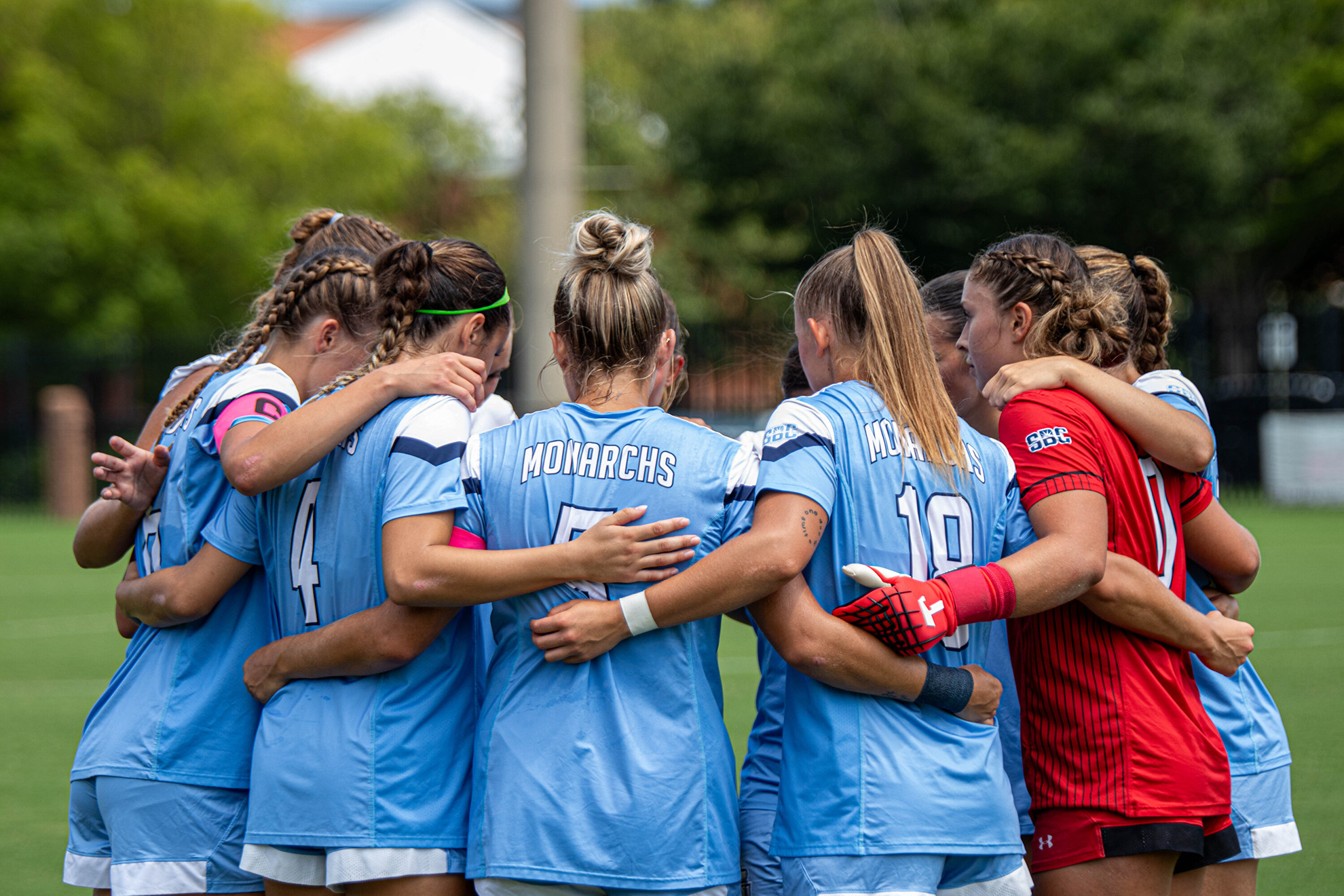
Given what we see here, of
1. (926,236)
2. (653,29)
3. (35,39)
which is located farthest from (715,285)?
(35,39)

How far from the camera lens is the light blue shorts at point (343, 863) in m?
2.46

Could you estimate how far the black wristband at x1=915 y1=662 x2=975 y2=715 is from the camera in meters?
2.47

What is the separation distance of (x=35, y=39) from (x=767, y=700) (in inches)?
1203

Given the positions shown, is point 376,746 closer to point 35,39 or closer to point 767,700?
point 767,700

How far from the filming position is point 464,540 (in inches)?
98.1

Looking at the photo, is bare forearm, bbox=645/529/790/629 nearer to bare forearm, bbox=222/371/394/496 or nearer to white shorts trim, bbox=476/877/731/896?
white shorts trim, bbox=476/877/731/896

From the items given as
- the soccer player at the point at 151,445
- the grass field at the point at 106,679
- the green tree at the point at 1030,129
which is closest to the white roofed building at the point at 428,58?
the green tree at the point at 1030,129

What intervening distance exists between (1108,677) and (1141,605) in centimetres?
17

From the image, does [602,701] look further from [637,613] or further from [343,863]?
[343,863]

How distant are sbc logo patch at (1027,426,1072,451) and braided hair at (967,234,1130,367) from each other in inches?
11.7

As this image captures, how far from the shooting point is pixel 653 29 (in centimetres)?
4500

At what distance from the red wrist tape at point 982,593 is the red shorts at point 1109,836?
52cm

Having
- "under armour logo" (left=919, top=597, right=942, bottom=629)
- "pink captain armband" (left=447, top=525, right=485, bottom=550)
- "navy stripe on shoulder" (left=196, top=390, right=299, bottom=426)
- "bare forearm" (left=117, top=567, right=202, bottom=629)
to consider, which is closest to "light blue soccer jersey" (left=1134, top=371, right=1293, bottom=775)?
"under armour logo" (left=919, top=597, right=942, bottom=629)

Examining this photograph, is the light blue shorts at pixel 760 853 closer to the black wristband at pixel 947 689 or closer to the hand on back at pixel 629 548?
the black wristband at pixel 947 689
